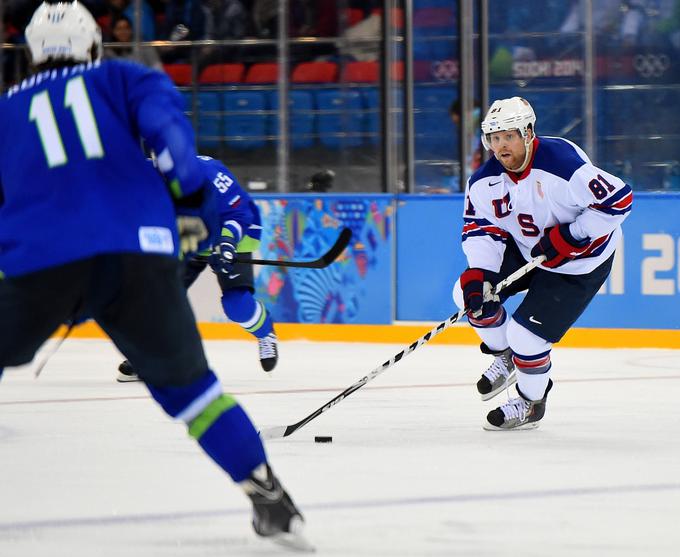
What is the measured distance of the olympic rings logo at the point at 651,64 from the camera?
674 centimetres

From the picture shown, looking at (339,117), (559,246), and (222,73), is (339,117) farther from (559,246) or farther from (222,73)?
(559,246)

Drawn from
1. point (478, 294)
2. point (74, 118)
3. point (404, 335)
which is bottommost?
point (404, 335)

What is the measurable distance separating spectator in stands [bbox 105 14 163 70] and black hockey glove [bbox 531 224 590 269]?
13.8 feet

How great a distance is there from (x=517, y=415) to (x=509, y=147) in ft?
2.30

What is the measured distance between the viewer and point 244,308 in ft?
15.9

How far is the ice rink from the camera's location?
7.20 feet

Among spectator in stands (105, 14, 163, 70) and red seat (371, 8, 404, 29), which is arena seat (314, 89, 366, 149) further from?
spectator in stands (105, 14, 163, 70)

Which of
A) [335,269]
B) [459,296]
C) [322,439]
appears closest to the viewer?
[322,439]

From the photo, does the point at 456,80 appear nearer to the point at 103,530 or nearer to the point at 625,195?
the point at 625,195

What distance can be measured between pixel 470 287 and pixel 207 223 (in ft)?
5.26

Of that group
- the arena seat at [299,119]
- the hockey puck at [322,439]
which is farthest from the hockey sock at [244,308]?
the arena seat at [299,119]

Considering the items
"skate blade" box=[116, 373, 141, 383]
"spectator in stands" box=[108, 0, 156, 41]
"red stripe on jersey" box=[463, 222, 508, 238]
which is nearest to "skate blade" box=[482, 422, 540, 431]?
"red stripe on jersey" box=[463, 222, 508, 238]

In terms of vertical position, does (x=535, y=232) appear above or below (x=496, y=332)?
above

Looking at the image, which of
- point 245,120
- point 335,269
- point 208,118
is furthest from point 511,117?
point 208,118
